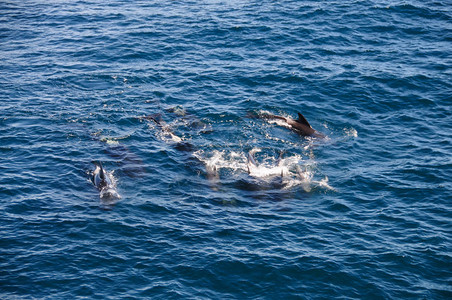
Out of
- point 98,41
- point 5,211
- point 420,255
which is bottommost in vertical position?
point 420,255

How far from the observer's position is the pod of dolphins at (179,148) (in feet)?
81.2

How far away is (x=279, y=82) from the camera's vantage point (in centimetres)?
3647

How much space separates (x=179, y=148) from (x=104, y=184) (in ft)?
18.6

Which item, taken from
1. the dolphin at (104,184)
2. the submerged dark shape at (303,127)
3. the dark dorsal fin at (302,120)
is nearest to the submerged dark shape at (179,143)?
the dolphin at (104,184)

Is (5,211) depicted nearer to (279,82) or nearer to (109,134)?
(109,134)

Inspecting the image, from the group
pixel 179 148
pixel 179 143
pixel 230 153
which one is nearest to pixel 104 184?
pixel 179 148

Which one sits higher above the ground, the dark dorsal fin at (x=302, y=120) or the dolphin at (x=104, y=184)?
the dark dorsal fin at (x=302, y=120)

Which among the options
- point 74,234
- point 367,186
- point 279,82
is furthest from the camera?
point 279,82

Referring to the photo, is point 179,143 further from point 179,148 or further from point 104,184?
point 104,184

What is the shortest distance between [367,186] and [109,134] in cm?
1598

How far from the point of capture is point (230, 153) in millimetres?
28531

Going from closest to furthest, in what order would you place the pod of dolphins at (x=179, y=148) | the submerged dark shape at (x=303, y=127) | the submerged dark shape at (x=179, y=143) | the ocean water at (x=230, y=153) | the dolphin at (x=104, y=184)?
the ocean water at (x=230, y=153) < the dolphin at (x=104, y=184) < the pod of dolphins at (x=179, y=148) < the submerged dark shape at (x=179, y=143) < the submerged dark shape at (x=303, y=127)

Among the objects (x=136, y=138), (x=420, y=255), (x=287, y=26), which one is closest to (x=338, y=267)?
(x=420, y=255)

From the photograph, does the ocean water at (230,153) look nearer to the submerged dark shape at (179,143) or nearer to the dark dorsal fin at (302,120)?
the submerged dark shape at (179,143)
